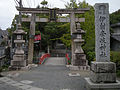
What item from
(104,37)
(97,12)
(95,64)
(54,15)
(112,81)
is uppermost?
(54,15)

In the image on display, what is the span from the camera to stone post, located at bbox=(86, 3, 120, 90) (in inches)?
→ 218

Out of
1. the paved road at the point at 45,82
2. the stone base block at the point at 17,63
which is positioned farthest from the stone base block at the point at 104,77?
the stone base block at the point at 17,63

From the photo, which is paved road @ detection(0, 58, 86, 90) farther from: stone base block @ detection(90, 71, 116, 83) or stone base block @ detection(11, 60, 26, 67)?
stone base block @ detection(11, 60, 26, 67)

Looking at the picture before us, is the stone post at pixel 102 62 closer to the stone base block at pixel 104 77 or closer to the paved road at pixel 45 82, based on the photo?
the stone base block at pixel 104 77

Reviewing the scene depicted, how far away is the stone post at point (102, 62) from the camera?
18.2 ft

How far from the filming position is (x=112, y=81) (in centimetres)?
579

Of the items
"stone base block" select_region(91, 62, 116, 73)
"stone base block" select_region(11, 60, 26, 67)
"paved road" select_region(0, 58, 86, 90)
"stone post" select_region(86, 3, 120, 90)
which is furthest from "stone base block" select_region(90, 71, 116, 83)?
"stone base block" select_region(11, 60, 26, 67)

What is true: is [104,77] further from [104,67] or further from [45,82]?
[45,82]

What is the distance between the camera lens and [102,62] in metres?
6.05

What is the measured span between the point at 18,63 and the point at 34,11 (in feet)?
19.9

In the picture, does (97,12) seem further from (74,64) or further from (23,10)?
(23,10)

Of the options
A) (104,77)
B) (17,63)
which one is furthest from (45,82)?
(17,63)

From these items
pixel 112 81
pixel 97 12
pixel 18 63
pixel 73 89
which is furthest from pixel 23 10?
pixel 112 81

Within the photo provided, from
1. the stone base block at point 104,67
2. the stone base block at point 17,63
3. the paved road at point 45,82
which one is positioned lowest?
the paved road at point 45,82
